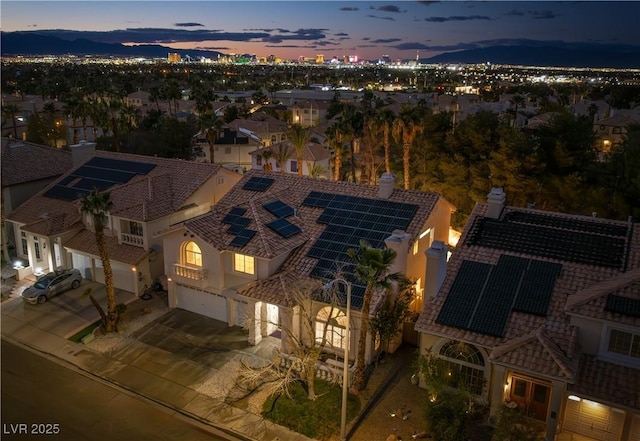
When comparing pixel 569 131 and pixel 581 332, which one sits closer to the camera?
pixel 581 332

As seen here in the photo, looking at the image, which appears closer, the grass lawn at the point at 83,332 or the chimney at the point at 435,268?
the chimney at the point at 435,268

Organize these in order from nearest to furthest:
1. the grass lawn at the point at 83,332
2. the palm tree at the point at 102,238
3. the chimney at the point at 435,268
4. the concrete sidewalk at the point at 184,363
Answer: the concrete sidewalk at the point at 184,363 < the chimney at the point at 435,268 < the palm tree at the point at 102,238 < the grass lawn at the point at 83,332

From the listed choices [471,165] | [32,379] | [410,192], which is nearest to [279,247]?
[410,192]

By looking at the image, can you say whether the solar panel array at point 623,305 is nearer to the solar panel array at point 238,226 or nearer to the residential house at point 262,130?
the solar panel array at point 238,226

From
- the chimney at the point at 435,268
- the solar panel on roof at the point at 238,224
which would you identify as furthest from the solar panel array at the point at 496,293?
the solar panel on roof at the point at 238,224

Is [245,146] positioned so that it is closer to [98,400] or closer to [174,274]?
[174,274]

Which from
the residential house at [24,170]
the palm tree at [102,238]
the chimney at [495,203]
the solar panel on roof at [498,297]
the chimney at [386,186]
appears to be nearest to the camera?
the solar panel on roof at [498,297]

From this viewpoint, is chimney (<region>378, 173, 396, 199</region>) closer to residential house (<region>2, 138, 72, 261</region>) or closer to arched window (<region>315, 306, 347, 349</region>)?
arched window (<region>315, 306, 347, 349</region>)
